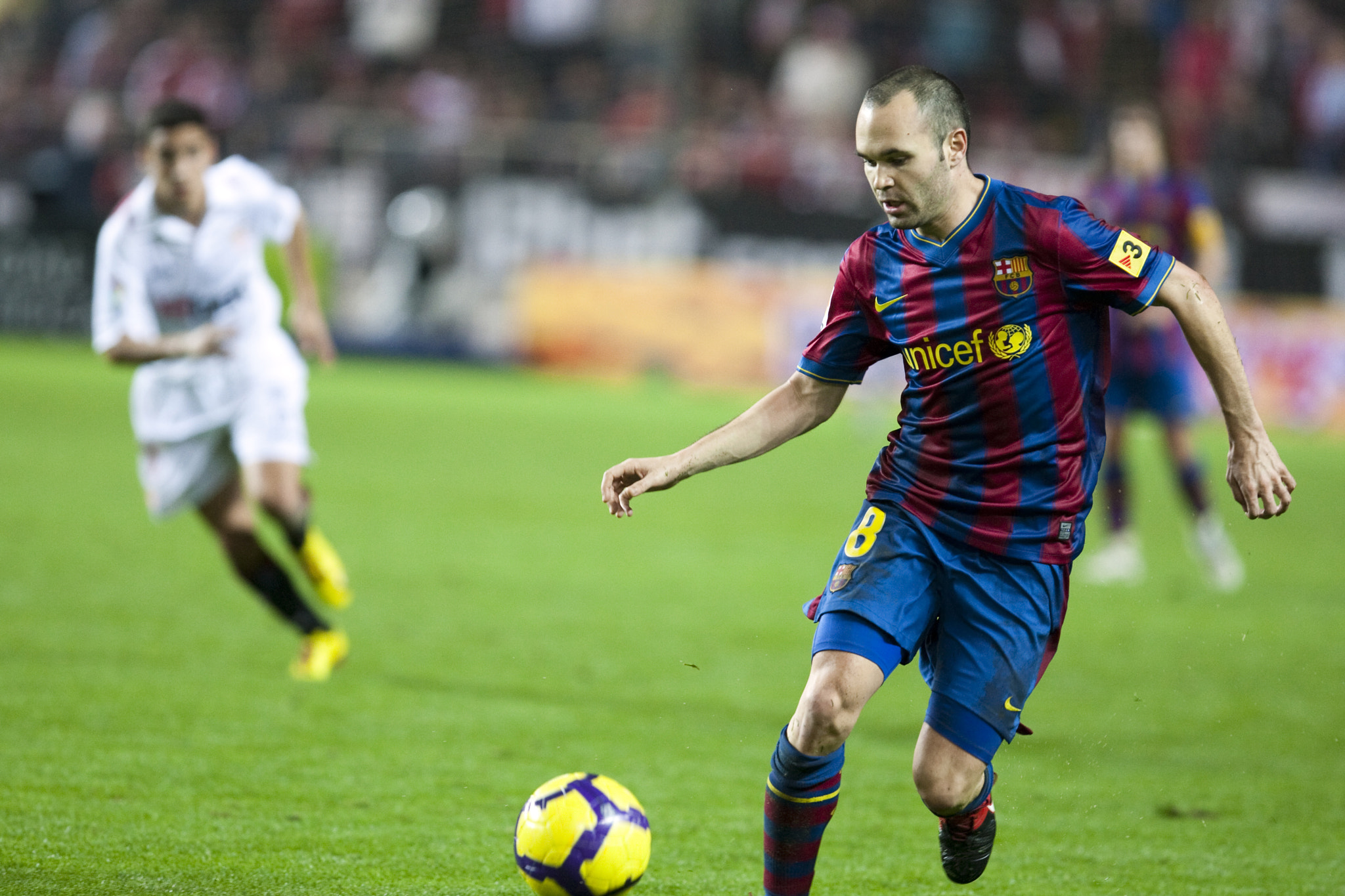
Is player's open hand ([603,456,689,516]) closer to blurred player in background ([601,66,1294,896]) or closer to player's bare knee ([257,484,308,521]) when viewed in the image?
blurred player in background ([601,66,1294,896])

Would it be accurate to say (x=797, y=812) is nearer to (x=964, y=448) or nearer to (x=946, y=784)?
(x=946, y=784)

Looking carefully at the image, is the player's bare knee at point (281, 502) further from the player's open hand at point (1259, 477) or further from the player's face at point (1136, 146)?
the player's face at point (1136, 146)

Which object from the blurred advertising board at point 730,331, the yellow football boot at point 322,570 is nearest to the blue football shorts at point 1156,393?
the yellow football boot at point 322,570

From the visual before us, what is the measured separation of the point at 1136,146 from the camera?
8320 mm

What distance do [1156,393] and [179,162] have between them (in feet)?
16.9

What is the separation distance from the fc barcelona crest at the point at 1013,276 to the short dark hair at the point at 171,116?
3.53 meters

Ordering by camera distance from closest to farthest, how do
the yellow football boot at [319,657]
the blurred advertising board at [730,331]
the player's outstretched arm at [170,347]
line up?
the player's outstretched arm at [170,347], the yellow football boot at [319,657], the blurred advertising board at [730,331]

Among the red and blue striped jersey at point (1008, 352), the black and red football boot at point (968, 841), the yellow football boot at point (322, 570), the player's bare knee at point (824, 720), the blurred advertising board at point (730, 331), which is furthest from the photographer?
the blurred advertising board at point (730, 331)

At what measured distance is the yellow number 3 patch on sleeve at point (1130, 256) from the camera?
350 centimetres

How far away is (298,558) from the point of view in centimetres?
649

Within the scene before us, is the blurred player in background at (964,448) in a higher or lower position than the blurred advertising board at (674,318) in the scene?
higher

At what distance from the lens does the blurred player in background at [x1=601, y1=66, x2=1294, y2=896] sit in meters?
3.45

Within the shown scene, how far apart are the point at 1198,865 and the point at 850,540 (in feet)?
4.53

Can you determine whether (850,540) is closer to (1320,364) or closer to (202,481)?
(202,481)
